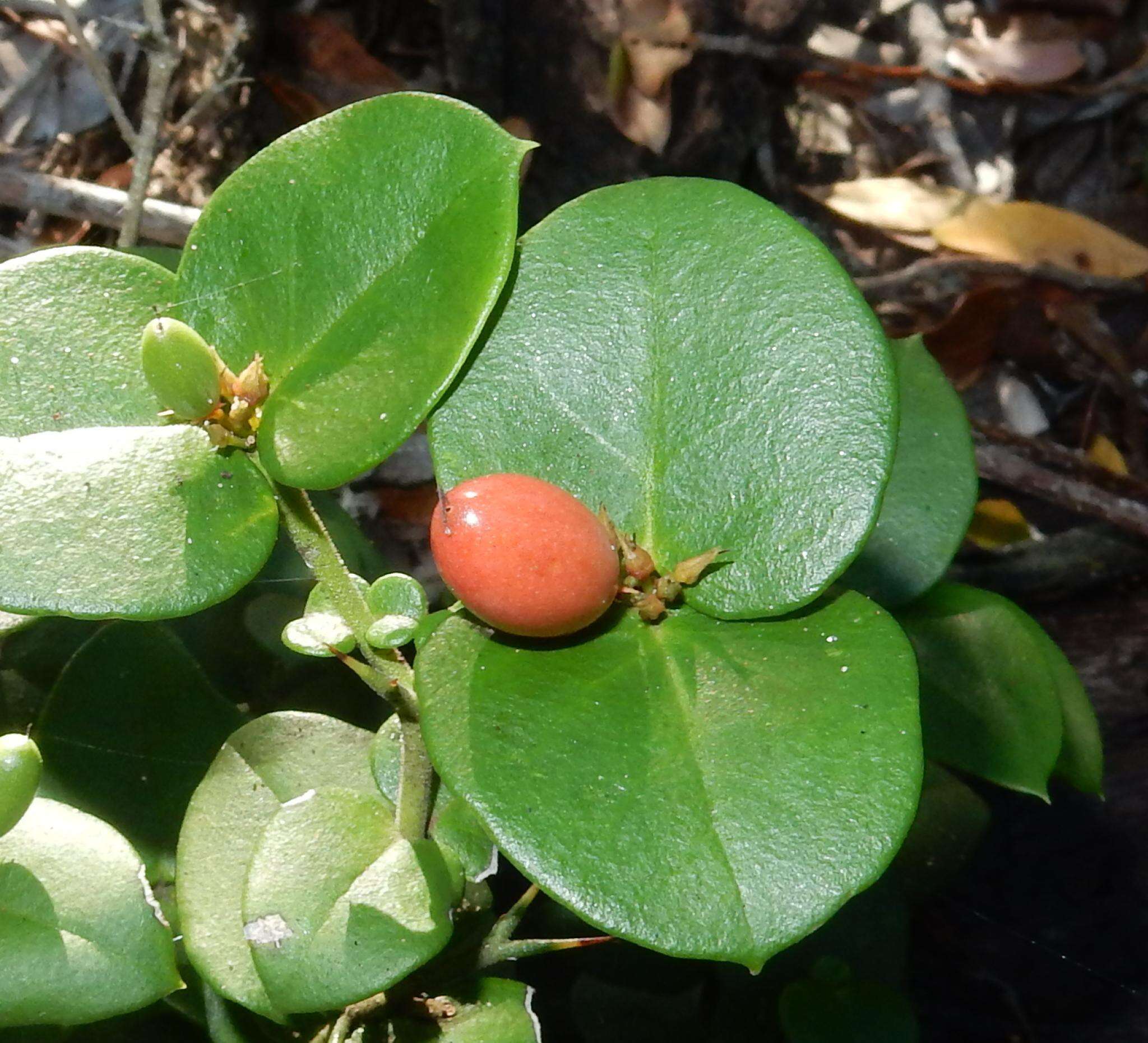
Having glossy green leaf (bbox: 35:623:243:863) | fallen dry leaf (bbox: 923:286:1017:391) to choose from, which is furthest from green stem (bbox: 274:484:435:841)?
fallen dry leaf (bbox: 923:286:1017:391)

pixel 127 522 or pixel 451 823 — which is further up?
pixel 127 522

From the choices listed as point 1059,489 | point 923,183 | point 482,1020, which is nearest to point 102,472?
point 482,1020

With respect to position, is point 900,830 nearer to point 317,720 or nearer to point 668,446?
point 668,446

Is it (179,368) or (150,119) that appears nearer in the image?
(179,368)

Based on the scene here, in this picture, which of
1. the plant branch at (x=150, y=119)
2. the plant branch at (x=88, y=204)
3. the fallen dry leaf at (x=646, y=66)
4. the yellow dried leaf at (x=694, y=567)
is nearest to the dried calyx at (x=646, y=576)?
the yellow dried leaf at (x=694, y=567)

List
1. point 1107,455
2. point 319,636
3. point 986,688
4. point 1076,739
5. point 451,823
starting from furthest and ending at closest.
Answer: point 1107,455 → point 1076,739 → point 986,688 → point 451,823 → point 319,636

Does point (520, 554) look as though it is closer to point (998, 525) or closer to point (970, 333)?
point (998, 525)

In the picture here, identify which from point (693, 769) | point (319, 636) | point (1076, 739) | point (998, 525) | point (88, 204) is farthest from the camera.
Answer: point (998, 525)

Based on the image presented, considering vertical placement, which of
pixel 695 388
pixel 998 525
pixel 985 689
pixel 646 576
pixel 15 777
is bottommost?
pixel 998 525

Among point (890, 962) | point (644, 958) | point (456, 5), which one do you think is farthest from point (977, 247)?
point (644, 958)
